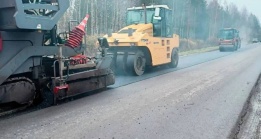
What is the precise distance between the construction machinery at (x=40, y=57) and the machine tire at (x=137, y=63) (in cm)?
285

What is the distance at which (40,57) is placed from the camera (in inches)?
226

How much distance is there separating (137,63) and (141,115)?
16.8 ft

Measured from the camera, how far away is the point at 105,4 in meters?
33.4

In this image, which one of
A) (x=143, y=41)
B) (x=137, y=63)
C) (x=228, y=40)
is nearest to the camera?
(x=143, y=41)

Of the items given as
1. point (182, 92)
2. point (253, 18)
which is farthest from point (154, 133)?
point (253, 18)

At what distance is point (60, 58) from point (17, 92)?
3.62ft

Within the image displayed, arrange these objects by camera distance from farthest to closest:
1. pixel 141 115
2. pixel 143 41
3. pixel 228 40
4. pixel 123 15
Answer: pixel 123 15 → pixel 228 40 → pixel 143 41 → pixel 141 115

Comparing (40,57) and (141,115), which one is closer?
(141,115)

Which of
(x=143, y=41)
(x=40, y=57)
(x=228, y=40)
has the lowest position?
(x=40, y=57)

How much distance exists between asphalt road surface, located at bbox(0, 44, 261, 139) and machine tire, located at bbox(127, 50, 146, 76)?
2.13 m

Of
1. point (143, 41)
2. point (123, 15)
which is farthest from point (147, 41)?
point (123, 15)

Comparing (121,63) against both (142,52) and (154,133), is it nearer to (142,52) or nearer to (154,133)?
(142,52)

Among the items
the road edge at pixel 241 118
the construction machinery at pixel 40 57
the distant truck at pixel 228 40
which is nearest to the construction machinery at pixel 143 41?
the construction machinery at pixel 40 57

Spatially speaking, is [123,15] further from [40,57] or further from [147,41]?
[40,57]
